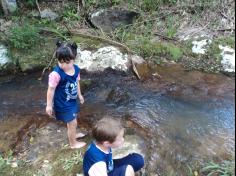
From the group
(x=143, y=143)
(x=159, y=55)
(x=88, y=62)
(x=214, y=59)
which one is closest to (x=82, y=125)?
(x=143, y=143)

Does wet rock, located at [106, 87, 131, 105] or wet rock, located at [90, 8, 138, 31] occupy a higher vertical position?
wet rock, located at [90, 8, 138, 31]

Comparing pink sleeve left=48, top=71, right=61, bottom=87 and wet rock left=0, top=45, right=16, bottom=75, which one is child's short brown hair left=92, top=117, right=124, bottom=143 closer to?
pink sleeve left=48, top=71, right=61, bottom=87

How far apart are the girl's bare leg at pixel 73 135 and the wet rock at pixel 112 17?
3234 millimetres

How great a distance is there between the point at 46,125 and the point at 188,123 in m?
1.67

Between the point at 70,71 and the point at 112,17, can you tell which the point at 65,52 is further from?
the point at 112,17

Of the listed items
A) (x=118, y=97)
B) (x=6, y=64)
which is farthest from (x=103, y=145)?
(x=6, y=64)

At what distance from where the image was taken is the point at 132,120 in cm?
451

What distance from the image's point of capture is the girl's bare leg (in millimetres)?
3824

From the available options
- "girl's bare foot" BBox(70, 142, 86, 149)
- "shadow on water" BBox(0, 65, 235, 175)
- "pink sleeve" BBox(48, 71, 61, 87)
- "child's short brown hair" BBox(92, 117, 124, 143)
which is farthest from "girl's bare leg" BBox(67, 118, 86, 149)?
"child's short brown hair" BBox(92, 117, 124, 143)

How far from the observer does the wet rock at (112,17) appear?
22.2 ft

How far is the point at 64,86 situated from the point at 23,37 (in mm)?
2779

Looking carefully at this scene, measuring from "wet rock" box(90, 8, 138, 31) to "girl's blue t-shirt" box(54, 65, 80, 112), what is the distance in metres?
3.25

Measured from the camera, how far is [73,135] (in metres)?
3.88

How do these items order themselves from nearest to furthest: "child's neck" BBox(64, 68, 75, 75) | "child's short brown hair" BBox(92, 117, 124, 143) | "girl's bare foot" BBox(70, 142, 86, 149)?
"child's short brown hair" BBox(92, 117, 124, 143)
"child's neck" BBox(64, 68, 75, 75)
"girl's bare foot" BBox(70, 142, 86, 149)
